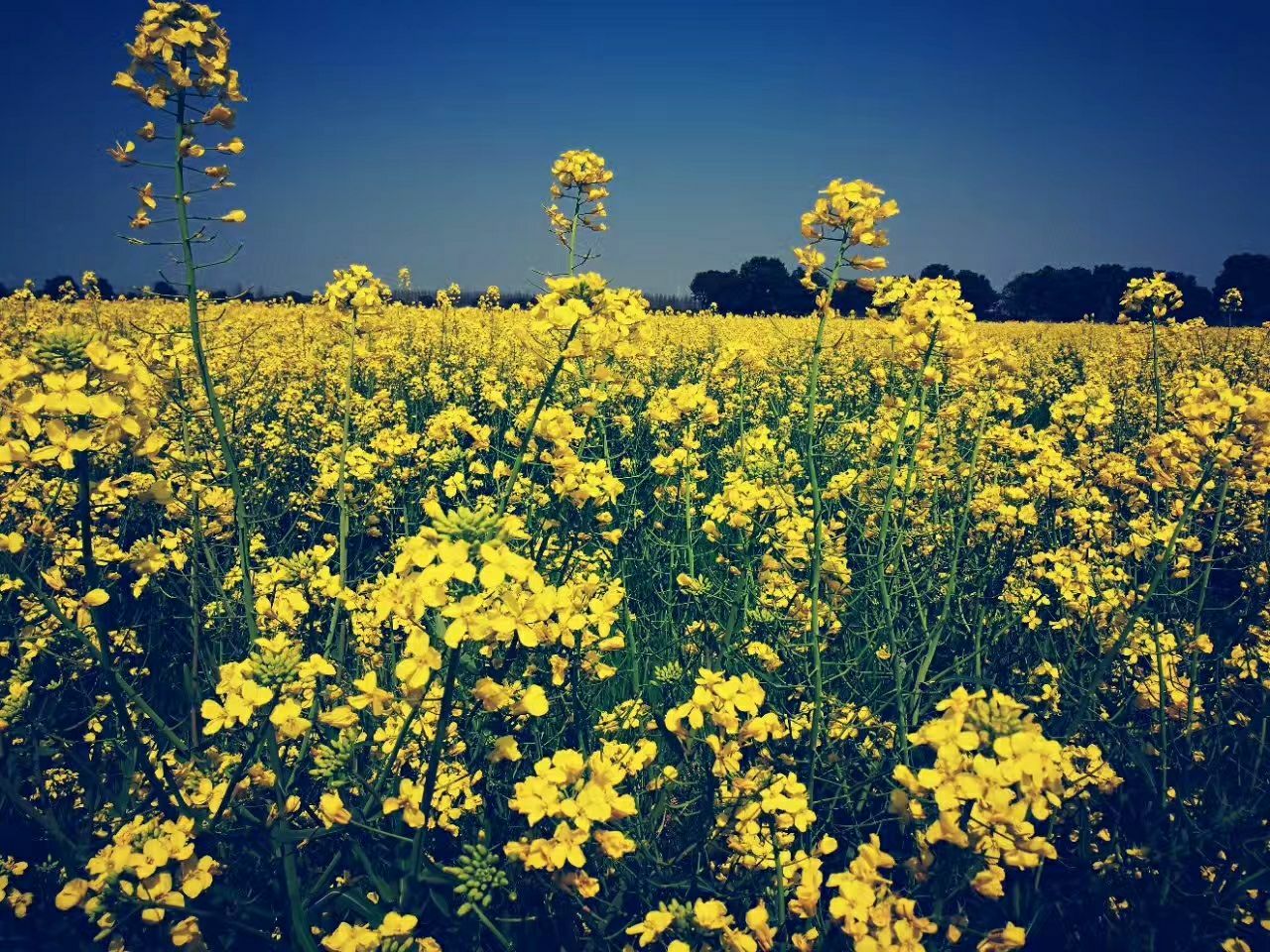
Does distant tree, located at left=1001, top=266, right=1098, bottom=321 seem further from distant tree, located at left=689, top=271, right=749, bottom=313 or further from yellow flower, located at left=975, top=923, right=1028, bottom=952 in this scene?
yellow flower, located at left=975, top=923, right=1028, bottom=952

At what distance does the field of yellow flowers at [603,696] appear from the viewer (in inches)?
55.0

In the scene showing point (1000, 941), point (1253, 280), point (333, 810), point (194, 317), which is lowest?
point (1000, 941)

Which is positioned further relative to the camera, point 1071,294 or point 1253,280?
point 1071,294

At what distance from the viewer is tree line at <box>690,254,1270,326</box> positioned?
28359 mm

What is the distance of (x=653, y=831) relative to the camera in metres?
1.78

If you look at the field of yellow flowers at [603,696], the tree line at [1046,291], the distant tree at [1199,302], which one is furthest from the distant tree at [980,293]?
the field of yellow flowers at [603,696]

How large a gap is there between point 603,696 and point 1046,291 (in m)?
48.3

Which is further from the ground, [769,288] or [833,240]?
[769,288]

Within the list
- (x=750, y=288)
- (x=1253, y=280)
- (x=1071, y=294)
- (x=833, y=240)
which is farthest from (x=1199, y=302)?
(x=833, y=240)

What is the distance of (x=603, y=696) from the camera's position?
2.64m

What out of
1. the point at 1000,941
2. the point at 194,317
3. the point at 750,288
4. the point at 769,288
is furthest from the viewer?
the point at 750,288

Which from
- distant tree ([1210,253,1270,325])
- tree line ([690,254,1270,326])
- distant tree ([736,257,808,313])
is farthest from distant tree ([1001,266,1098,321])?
distant tree ([736,257,808,313])

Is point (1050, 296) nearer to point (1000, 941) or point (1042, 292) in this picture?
point (1042, 292)

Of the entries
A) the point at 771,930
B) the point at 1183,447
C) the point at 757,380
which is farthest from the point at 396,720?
the point at 757,380
